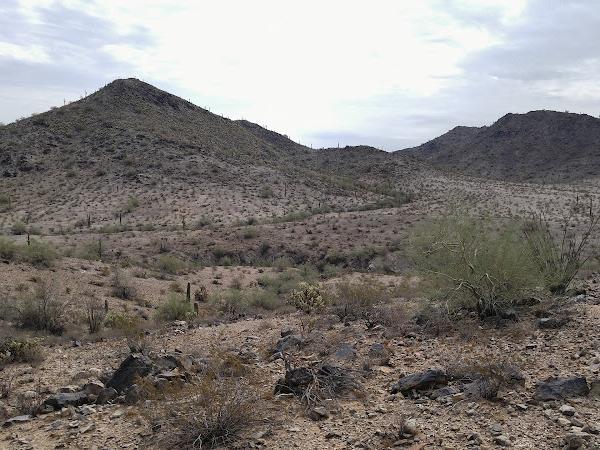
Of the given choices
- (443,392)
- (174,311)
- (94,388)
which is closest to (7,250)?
(174,311)

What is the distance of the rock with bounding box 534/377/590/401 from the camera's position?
6555 millimetres

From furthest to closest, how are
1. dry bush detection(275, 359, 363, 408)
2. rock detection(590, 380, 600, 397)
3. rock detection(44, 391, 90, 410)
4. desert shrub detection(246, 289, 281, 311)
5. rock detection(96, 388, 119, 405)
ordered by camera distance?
desert shrub detection(246, 289, 281, 311)
rock detection(96, 388, 119, 405)
rock detection(44, 391, 90, 410)
dry bush detection(275, 359, 363, 408)
rock detection(590, 380, 600, 397)

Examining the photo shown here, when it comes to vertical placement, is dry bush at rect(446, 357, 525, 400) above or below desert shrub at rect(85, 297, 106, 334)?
above

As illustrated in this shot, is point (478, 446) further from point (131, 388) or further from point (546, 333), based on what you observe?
point (131, 388)

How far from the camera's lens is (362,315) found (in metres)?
11.9

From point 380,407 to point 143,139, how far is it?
57321mm

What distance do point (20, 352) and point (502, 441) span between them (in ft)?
30.1

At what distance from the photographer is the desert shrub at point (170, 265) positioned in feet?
80.6

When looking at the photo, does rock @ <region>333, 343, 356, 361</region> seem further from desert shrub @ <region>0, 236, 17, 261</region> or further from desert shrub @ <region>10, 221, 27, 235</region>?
desert shrub @ <region>10, 221, 27, 235</region>

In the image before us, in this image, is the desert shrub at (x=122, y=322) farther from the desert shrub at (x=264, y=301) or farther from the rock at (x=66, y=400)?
the desert shrub at (x=264, y=301)

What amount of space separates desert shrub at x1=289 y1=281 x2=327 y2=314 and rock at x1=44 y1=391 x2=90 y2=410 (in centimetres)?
662

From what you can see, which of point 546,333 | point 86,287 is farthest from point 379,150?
point 546,333

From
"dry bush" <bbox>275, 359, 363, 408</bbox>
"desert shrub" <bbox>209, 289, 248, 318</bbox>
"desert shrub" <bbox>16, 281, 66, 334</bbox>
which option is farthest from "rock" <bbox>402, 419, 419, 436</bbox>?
"desert shrub" <bbox>16, 281, 66, 334</bbox>

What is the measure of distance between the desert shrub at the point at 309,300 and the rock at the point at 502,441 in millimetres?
7927
